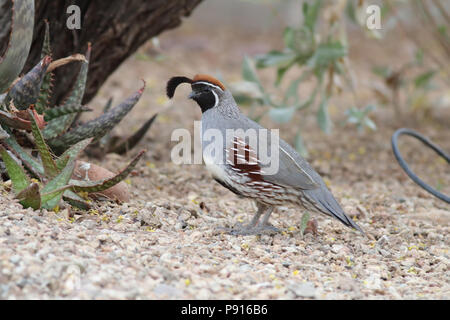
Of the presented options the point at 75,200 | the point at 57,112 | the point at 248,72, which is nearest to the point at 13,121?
the point at 57,112

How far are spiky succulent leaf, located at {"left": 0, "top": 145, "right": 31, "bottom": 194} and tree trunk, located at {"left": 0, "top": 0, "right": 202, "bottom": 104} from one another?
1293 mm

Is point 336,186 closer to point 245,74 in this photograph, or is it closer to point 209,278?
point 245,74

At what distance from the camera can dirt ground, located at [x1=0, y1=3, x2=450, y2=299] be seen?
9.39 feet

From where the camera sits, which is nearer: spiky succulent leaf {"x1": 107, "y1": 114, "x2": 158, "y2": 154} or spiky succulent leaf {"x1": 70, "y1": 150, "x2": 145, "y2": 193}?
spiky succulent leaf {"x1": 70, "y1": 150, "x2": 145, "y2": 193}

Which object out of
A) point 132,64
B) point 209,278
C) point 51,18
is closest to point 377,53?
point 132,64

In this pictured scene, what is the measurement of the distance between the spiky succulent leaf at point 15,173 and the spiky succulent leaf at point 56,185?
13cm

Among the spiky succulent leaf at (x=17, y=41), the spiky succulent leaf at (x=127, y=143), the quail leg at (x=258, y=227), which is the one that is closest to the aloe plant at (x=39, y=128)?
the spiky succulent leaf at (x=17, y=41)

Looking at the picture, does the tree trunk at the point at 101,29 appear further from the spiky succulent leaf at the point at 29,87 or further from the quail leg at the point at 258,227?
the quail leg at the point at 258,227

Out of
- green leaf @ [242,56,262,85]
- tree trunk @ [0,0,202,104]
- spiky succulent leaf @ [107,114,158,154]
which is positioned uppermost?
green leaf @ [242,56,262,85]

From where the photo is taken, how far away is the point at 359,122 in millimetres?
5973

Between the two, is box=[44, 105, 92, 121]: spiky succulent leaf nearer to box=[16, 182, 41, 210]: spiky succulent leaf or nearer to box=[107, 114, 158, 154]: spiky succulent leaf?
box=[16, 182, 41, 210]: spiky succulent leaf

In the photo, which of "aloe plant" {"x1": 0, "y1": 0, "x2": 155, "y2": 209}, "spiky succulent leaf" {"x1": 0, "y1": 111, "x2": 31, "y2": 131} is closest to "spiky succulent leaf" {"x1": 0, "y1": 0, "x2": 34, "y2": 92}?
"aloe plant" {"x1": 0, "y1": 0, "x2": 155, "y2": 209}

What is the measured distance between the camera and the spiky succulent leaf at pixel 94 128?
4.20 metres

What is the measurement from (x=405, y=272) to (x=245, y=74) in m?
2.98
